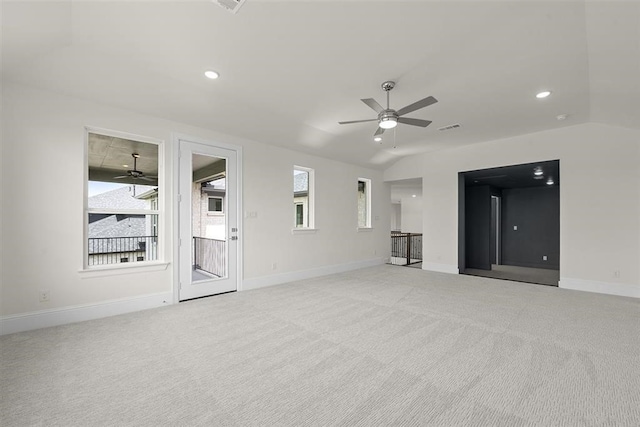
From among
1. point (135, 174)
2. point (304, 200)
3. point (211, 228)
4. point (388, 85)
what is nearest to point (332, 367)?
point (388, 85)

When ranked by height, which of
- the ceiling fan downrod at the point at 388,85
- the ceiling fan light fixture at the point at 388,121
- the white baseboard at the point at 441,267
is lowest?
the white baseboard at the point at 441,267

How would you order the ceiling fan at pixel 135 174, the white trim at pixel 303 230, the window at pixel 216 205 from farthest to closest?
the white trim at pixel 303 230 → the window at pixel 216 205 → the ceiling fan at pixel 135 174

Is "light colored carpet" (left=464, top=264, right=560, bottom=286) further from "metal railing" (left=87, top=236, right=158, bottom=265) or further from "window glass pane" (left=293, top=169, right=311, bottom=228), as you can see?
"metal railing" (left=87, top=236, right=158, bottom=265)

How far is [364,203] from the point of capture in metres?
7.70

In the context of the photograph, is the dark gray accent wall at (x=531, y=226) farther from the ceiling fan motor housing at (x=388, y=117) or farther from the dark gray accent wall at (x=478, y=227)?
the ceiling fan motor housing at (x=388, y=117)

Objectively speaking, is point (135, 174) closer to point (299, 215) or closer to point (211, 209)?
point (211, 209)

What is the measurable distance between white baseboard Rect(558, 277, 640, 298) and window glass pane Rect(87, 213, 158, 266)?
6.93 meters

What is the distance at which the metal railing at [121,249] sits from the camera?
11.7 feet

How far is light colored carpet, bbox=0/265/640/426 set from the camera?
1.75m

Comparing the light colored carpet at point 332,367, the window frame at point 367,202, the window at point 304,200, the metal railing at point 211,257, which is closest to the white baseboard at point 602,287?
the light colored carpet at point 332,367

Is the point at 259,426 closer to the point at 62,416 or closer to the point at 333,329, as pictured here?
the point at 62,416

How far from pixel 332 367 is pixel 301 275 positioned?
11.5 ft

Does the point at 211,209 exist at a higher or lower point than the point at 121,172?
lower

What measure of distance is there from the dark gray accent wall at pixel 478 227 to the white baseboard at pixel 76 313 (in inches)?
285
